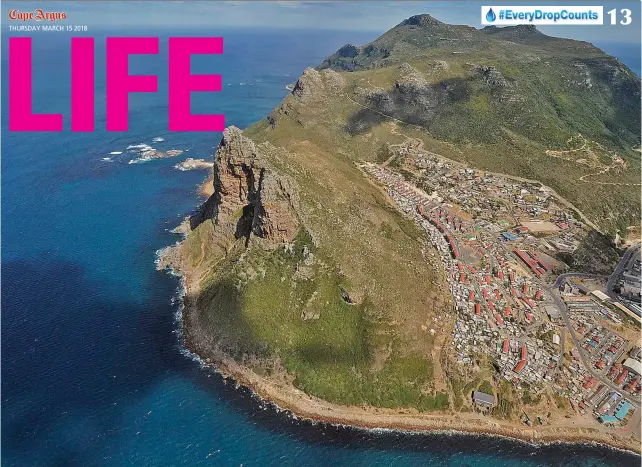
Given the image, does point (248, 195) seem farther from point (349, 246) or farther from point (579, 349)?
point (579, 349)

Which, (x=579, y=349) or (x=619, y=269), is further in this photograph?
(x=619, y=269)

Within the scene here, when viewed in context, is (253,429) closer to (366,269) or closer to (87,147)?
(366,269)

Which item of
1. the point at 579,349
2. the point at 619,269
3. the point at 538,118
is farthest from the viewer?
the point at 538,118

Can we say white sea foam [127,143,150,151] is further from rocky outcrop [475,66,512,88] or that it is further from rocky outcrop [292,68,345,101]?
rocky outcrop [475,66,512,88]

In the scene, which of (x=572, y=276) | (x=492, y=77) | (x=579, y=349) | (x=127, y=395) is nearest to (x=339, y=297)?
(x=127, y=395)

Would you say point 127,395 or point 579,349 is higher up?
point 579,349

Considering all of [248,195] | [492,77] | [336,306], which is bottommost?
[336,306]

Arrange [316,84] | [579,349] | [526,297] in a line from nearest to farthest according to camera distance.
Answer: [579,349]
[526,297]
[316,84]
